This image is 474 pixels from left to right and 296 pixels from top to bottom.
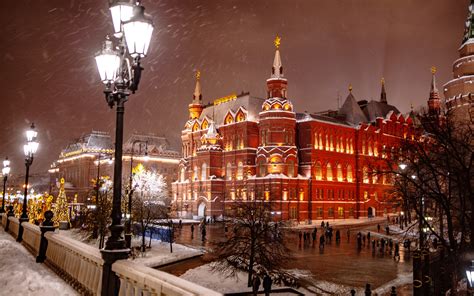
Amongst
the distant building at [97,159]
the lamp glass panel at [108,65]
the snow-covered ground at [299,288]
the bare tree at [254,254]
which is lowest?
the snow-covered ground at [299,288]

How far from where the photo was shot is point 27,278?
35.9 ft

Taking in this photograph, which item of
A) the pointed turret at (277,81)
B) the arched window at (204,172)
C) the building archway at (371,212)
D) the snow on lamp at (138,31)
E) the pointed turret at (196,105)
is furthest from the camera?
the pointed turret at (196,105)

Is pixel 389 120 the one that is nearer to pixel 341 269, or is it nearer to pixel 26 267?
pixel 341 269

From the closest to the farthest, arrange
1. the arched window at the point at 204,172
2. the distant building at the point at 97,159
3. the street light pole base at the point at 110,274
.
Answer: the street light pole base at the point at 110,274, the arched window at the point at 204,172, the distant building at the point at 97,159

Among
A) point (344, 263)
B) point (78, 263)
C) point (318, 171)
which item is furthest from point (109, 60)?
point (318, 171)

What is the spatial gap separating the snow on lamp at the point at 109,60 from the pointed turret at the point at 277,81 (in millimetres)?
62308

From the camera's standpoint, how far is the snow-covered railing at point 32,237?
14755 millimetres

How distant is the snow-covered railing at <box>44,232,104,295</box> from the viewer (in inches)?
336

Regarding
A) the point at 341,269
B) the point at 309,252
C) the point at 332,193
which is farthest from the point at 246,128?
the point at 341,269

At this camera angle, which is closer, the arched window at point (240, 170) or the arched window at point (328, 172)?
the arched window at point (240, 170)

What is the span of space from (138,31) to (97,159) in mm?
107754

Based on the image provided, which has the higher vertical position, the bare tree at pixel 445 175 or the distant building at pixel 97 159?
the distant building at pixel 97 159

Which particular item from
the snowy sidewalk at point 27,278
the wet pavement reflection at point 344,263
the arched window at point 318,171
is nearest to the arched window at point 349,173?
the arched window at point 318,171

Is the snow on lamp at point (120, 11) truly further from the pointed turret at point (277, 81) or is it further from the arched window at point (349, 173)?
the arched window at point (349, 173)
